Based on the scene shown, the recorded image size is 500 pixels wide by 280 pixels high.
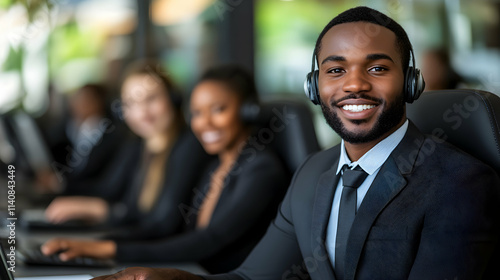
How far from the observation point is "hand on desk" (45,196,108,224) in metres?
2.66

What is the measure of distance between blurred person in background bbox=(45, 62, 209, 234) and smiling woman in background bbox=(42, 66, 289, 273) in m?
0.15

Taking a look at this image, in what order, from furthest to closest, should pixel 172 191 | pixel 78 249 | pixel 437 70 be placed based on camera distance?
1. pixel 437 70
2. pixel 172 191
3. pixel 78 249

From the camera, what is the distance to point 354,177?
118cm

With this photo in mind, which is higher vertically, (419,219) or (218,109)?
(419,219)

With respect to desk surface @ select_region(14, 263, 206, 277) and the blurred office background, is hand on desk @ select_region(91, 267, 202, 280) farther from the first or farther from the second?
the blurred office background

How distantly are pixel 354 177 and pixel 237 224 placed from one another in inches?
29.9

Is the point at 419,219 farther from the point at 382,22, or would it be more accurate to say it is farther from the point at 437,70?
the point at 437,70

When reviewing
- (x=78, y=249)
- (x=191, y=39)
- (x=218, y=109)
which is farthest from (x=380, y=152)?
(x=191, y=39)

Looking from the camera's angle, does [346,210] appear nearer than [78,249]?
Yes

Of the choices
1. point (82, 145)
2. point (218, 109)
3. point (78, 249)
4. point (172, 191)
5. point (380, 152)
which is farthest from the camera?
point (82, 145)

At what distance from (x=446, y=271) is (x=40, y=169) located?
3030mm

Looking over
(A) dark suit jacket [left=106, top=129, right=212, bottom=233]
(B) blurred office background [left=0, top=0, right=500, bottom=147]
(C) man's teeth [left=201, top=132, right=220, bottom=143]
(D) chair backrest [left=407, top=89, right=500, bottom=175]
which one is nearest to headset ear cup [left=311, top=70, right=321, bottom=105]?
(D) chair backrest [left=407, top=89, right=500, bottom=175]

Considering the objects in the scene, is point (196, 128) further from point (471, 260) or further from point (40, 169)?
point (40, 169)

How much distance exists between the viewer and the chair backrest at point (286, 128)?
1.88m
